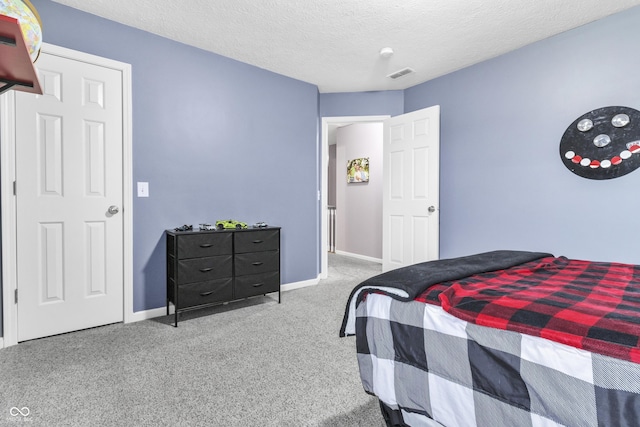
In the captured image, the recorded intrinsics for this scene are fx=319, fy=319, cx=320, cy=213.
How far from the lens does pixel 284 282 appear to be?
367 cm

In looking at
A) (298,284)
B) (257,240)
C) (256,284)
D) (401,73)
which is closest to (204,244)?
(257,240)

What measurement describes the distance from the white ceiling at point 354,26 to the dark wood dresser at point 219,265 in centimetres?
171

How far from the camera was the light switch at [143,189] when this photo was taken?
2.71 metres

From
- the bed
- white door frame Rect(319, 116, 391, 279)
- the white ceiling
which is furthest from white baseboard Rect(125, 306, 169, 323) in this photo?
the white ceiling

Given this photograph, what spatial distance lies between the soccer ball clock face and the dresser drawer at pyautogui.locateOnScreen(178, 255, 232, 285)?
308 centimetres

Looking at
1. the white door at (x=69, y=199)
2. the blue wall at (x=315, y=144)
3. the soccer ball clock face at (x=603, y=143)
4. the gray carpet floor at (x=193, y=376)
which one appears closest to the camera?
the gray carpet floor at (x=193, y=376)

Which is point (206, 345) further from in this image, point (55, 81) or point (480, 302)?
point (55, 81)

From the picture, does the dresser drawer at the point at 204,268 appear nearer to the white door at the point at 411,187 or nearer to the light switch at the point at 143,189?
the light switch at the point at 143,189

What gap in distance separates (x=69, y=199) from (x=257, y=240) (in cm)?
148

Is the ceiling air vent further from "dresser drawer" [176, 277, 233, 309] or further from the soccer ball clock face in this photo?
"dresser drawer" [176, 277, 233, 309]

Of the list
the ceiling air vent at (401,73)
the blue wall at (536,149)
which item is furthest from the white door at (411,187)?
the ceiling air vent at (401,73)

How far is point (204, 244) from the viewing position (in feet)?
8.83

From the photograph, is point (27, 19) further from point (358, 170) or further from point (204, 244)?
point (358, 170)

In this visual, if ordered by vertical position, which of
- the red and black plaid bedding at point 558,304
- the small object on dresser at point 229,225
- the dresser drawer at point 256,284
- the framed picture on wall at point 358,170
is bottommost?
the dresser drawer at point 256,284
